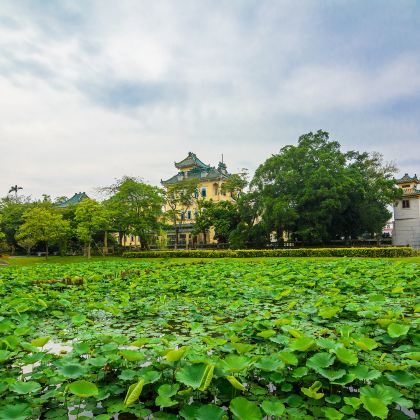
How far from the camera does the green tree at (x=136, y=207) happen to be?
28.4 metres

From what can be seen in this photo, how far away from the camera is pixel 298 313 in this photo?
175 inches

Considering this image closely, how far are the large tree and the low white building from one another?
9.06ft

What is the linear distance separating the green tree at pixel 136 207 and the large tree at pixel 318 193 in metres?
7.98

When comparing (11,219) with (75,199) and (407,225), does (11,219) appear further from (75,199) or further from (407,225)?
(407,225)

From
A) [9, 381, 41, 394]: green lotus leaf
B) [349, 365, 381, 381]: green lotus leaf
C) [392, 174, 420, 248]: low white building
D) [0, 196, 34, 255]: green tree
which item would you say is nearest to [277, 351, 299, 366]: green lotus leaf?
[349, 365, 381, 381]: green lotus leaf

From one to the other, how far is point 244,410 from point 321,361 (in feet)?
2.57

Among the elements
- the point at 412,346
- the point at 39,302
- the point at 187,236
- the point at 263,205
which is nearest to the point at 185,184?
the point at 263,205

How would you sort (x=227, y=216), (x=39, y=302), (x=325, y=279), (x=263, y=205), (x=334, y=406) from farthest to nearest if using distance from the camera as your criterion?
(x=227, y=216) → (x=263, y=205) → (x=325, y=279) → (x=39, y=302) → (x=334, y=406)

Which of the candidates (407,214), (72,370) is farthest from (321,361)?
(407,214)

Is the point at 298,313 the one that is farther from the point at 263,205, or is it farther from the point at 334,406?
the point at 263,205

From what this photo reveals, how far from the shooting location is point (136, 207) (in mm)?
29078

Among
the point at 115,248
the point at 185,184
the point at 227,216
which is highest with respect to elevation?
the point at 185,184

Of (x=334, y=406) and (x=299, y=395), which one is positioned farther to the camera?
(x=299, y=395)

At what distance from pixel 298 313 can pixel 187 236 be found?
122ft
